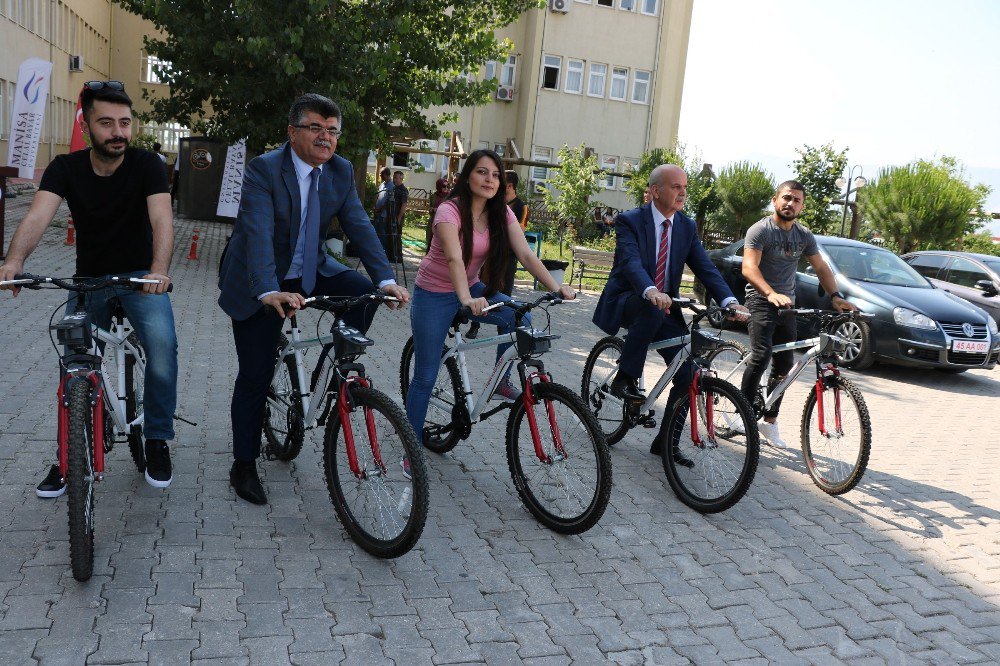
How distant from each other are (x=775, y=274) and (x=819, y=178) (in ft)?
63.6

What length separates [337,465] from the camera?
4.61 metres

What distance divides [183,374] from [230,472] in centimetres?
301

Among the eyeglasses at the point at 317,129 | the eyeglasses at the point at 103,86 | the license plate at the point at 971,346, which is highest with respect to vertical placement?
the eyeglasses at the point at 103,86

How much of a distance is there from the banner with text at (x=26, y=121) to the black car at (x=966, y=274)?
14.4m

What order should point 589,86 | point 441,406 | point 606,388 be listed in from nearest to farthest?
point 441,406 < point 606,388 < point 589,86

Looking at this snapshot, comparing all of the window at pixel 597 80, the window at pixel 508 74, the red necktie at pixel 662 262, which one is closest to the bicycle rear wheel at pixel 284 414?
the red necktie at pixel 662 262

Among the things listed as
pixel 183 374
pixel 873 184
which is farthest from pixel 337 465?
pixel 873 184

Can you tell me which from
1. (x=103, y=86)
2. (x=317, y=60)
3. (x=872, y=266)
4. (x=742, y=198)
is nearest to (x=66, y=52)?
(x=742, y=198)

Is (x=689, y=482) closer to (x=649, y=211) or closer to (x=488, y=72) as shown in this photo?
(x=649, y=211)

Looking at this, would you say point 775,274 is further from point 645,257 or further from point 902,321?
point 902,321

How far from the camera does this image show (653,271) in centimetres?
624

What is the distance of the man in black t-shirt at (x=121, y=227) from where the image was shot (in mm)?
4469

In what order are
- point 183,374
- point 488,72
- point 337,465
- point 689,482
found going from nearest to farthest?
point 337,465 → point 689,482 → point 183,374 → point 488,72

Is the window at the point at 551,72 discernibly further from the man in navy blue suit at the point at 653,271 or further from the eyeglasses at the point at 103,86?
the eyeglasses at the point at 103,86
